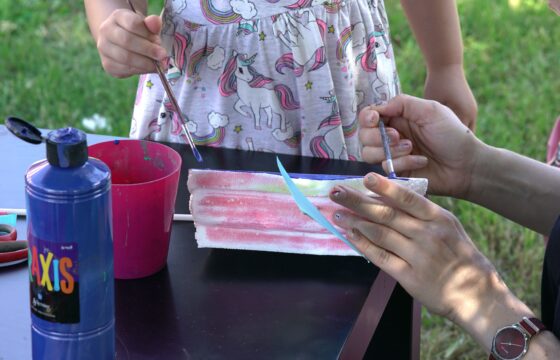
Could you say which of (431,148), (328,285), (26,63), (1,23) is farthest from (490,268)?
(1,23)

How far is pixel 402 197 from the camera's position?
1.15m

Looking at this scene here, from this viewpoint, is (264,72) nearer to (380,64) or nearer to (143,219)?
(380,64)

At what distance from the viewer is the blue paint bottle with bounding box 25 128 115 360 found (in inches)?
34.5

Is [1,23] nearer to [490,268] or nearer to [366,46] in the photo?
[366,46]

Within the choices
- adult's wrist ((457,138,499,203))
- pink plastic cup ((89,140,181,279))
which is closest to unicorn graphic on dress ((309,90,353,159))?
adult's wrist ((457,138,499,203))

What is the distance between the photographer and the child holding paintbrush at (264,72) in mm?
1594

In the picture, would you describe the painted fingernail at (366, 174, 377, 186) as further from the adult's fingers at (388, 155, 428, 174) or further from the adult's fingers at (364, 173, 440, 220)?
the adult's fingers at (388, 155, 428, 174)

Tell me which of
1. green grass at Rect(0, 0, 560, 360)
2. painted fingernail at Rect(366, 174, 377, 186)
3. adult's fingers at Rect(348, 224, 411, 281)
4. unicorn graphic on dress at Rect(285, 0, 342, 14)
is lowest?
green grass at Rect(0, 0, 560, 360)

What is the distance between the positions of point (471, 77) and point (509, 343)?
105 inches

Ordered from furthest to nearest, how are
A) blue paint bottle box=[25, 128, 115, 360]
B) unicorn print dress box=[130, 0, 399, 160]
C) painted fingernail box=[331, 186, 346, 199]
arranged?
unicorn print dress box=[130, 0, 399, 160], painted fingernail box=[331, 186, 346, 199], blue paint bottle box=[25, 128, 115, 360]

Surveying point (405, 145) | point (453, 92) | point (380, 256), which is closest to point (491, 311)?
point (380, 256)

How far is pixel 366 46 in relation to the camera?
1733 millimetres

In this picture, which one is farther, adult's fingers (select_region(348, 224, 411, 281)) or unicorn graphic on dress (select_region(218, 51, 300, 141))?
unicorn graphic on dress (select_region(218, 51, 300, 141))

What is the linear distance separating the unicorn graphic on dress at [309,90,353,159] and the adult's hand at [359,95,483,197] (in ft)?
0.41
